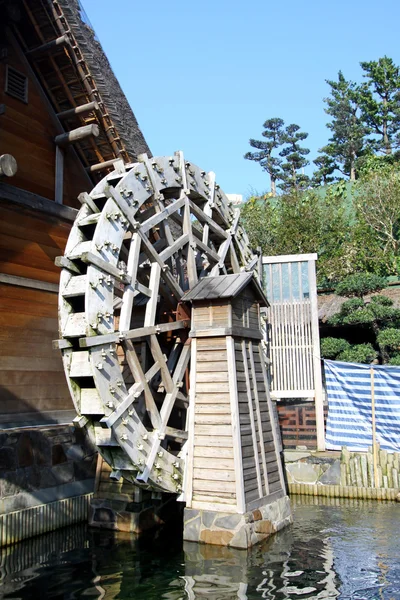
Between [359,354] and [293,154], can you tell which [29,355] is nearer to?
[359,354]

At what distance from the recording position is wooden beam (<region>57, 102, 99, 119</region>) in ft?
24.3

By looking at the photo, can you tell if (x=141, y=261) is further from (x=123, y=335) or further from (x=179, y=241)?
(x=123, y=335)

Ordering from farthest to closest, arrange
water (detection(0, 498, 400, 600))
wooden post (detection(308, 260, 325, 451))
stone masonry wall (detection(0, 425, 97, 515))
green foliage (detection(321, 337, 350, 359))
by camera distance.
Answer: green foliage (detection(321, 337, 350, 359))
wooden post (detection(308, 260, 325, 451))
stone masonry wall (detection(0, 425, 97, 515))
water (detection(0, 498, 400, 600))

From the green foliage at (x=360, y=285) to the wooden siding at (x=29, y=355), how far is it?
9.19 meters

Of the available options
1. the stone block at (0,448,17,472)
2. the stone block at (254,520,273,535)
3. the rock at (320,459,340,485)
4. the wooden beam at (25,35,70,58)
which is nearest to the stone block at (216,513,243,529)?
the stone block at (254,520,273,535)

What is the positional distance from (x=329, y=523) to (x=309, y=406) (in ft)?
9.88

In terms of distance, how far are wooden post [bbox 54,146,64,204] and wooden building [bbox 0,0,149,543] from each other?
1cm

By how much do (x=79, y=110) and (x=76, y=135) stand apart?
32 centimetres

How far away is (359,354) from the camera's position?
1315 centimetres

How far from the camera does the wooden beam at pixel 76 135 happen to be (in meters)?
7.28

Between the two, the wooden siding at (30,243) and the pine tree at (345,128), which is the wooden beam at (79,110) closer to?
the wooden siding at (30,243)

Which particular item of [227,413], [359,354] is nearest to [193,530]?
[227,413]

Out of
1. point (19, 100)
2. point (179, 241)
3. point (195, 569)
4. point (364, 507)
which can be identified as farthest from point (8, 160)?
point (364, 507)

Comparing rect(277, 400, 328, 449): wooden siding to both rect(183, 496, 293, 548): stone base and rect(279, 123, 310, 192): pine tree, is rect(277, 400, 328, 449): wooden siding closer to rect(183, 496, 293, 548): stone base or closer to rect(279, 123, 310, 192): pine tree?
rect(183, 496, 293, 548): stone base
